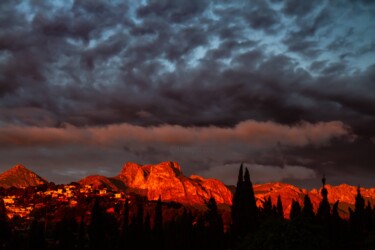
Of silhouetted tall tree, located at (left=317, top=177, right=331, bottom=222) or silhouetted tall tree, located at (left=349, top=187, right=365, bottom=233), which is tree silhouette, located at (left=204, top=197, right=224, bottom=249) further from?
silhouetted tall tree, located at (left=349, top=187, right=365, bottom=233)

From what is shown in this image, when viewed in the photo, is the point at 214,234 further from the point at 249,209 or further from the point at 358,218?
the point at 358,218

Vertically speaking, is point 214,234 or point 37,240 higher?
point 214,234

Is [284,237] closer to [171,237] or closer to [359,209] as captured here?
[171,237]

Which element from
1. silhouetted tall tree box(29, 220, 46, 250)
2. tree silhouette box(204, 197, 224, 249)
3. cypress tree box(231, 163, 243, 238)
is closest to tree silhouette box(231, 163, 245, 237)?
cypress tree box(231, 163, 243, 238)

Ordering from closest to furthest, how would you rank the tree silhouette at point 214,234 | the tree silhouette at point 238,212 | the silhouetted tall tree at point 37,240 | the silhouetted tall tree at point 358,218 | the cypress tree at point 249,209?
the silhouetted tall tree at point 37,240 < the cypress tree at point 249,209 < the tree silhouette at point 238,212 < the tree silhouette at point 214,234 < the silhouetted tall tree at point 358,218

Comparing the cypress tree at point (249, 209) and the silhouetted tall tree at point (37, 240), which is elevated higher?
the cypress tree at point (249, 209)

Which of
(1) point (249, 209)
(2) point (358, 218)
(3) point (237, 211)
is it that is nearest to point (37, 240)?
(3) point (237, 211)

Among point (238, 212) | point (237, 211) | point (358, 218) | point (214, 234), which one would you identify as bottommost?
point (214, 234)

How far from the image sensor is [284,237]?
4262 centimetres

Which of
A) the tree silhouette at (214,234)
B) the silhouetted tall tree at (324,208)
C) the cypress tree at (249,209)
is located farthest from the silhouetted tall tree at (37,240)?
the silhouetted tall tree at (324,208)

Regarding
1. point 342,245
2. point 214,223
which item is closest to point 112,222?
point 214,223

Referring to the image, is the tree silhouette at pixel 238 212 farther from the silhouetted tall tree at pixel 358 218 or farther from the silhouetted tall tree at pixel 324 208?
the silhouetted tall tree at pixel 358 218

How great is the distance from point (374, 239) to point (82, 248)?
73.1 metres

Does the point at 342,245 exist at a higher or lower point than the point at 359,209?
lower
